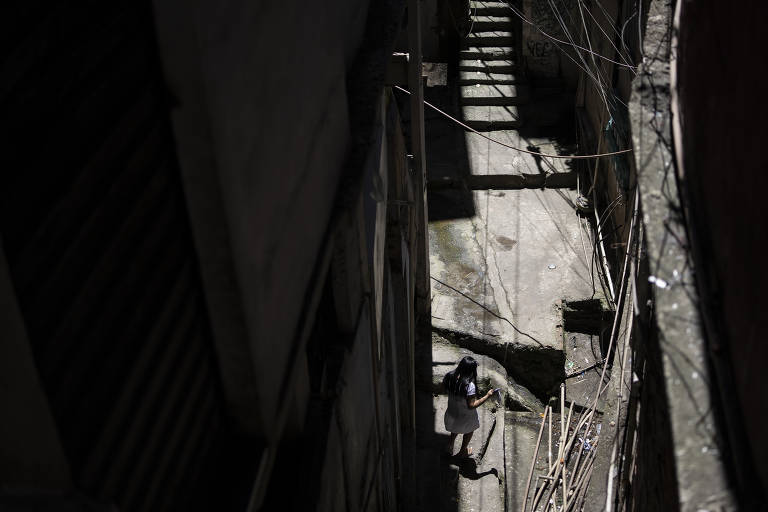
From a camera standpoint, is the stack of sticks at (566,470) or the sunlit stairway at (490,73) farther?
the sunlit stairway at (490,73)

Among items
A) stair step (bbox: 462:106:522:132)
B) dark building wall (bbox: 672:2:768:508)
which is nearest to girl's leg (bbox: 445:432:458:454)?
dark building wall (bbox: 672:2:768:508)

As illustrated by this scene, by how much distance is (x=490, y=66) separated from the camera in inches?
529

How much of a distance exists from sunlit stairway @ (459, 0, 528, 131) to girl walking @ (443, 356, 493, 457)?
562 cm

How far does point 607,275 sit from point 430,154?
144 inches

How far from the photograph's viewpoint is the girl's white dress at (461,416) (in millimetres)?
7984

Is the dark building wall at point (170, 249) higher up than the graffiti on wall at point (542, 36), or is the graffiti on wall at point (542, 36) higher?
the graffiti on wall at point (542, 36)

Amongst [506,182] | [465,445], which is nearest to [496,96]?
[506,182]

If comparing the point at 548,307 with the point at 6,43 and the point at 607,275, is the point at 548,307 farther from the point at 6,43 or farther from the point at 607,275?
the point at 6,43

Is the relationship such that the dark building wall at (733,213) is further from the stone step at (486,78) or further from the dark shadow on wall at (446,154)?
the stone step at (486,78)

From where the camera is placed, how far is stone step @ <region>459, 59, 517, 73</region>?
13.4 metres

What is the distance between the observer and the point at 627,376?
5.19 meters

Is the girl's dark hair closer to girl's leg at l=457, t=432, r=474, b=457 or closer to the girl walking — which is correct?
the girl walking

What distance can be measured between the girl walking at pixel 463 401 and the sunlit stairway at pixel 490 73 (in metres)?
5.62

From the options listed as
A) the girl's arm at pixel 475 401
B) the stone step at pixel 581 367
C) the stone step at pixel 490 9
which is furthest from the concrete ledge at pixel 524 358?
the stone step at pixel 490 9
